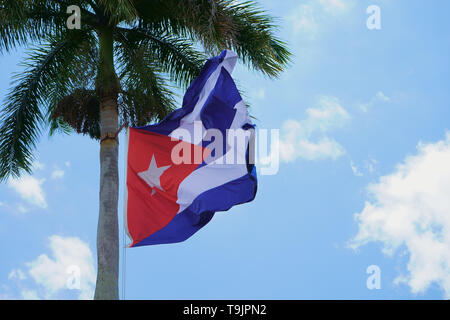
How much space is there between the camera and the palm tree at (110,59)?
1227cm

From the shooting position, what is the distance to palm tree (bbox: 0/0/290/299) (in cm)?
1227

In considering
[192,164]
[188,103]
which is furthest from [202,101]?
[192,164]

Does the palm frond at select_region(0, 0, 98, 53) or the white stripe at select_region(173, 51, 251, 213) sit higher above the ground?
the palm frond at select_region(0, 0, 98, 53)

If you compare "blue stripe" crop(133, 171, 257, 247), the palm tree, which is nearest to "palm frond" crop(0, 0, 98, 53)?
the palm tree

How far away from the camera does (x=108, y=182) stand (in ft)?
39.3

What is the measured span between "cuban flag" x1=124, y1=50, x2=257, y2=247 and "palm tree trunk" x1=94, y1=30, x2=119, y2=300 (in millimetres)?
713

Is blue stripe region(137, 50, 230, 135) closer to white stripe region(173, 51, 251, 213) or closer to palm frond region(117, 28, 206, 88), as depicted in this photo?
white stripe region(173, 51, 251, 213)

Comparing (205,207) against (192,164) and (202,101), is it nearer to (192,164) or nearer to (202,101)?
(192,164)

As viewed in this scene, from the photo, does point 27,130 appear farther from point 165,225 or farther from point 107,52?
point 165,225

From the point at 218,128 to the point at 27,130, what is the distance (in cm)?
436

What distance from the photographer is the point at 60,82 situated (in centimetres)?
1363

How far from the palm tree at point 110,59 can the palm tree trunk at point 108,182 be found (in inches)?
0.8

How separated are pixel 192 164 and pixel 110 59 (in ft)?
9.41
